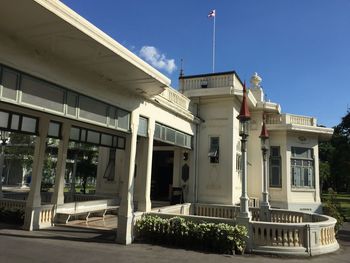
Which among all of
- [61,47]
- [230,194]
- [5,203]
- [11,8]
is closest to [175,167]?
[230,194]

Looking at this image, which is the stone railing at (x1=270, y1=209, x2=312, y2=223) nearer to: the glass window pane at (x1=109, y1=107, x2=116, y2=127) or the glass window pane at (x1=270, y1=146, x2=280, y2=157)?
the glass window pane at (x1=270, y1=146, x2=280, y2=157)

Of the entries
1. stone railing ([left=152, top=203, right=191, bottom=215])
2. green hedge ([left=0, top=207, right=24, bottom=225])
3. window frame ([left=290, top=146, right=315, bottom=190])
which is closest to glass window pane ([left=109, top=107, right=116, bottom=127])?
stone railing ([left=152, top=203, right=191, bottom=215])

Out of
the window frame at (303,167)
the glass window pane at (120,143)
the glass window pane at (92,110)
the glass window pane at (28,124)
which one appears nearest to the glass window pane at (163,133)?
the glass window pane at (120,143)

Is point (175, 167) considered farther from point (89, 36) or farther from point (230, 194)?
point (89, 36)

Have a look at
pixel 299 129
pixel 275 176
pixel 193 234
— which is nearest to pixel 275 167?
pixel 275 176

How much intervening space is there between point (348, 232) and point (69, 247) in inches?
493

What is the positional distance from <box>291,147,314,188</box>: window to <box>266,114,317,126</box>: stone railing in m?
1.70

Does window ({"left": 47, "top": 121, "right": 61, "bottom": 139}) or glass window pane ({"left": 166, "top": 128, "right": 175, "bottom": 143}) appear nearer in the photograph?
window ({"left": 47, "top": 121, "right": 61, "bottom": 139})

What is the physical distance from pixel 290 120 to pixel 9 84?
1773 centimetres

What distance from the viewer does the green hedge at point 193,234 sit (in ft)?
31.9

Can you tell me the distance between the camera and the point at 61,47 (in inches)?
291

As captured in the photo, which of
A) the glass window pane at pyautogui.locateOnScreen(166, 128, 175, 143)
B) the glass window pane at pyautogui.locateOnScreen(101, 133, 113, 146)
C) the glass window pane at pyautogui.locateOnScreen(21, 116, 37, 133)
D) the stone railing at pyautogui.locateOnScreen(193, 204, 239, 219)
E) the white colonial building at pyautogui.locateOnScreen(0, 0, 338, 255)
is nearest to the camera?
the white colonial building at pyautogui.locateOnScreen(0, 0, 338, 255)

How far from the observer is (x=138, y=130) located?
11.6 metres

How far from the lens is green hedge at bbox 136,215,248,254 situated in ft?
31.9
